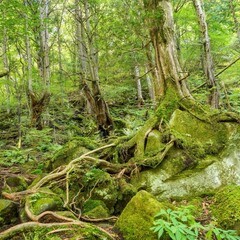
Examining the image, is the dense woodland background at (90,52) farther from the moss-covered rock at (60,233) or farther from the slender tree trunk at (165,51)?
the moss-covered rock at (60,233)

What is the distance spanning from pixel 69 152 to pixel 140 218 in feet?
11.8

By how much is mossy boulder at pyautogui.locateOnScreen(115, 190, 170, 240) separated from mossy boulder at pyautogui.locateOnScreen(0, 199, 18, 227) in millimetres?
1747

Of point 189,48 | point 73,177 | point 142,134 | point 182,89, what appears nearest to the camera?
point 73,177

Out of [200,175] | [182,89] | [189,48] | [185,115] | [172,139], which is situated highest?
[189,48]

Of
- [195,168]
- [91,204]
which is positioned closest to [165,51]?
[195,168]

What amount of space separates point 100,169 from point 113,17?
21.9 feet

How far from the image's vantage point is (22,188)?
218 inches

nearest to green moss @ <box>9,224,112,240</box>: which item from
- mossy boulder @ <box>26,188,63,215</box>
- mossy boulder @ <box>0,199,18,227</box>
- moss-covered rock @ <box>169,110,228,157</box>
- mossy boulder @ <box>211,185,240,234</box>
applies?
mossy boulder @ <box>26,188,63,215</box>

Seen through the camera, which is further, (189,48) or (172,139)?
(189,48)

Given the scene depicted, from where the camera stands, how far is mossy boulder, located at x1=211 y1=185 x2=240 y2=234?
11.5 ft

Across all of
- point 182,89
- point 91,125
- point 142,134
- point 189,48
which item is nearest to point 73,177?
point 142,134

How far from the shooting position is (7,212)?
13.8ft

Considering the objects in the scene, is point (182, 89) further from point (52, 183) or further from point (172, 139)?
point (52, 183)

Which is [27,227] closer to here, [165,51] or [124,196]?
[124,196]
